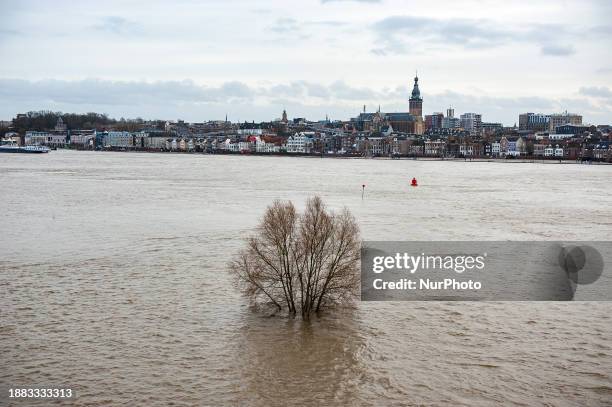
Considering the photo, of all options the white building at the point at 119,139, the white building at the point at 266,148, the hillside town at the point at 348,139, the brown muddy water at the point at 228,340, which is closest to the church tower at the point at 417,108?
the hillside town at the point at 348,139

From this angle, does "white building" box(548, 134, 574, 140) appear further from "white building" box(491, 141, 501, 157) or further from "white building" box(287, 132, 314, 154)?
"white building" box(287, 132, 314, 154)

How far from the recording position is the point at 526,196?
3734 cm

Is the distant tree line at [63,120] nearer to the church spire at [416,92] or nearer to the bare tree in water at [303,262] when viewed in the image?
the church spire at [416,92]

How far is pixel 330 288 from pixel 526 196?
27929 mm

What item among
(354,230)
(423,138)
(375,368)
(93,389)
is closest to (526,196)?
(354,230)

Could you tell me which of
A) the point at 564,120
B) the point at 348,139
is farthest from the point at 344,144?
the point at 564,120

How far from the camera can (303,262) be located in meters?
12.4

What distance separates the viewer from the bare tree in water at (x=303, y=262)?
12141 millimetres

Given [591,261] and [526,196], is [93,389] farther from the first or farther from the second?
[526,196]

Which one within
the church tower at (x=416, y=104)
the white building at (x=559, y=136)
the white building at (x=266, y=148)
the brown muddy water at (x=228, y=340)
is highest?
the church tower at (x=416, y=104)

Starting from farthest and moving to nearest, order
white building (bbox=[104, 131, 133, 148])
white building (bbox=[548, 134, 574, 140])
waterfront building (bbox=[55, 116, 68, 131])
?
1. waterfront building (bbox=[55, 116, 68, 131])
2. white building (bbox=[104, 131, 133, 148])
3. white building (bbox=[548, 134, 574, 140])

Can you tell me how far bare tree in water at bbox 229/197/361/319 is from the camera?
1214 centimetres

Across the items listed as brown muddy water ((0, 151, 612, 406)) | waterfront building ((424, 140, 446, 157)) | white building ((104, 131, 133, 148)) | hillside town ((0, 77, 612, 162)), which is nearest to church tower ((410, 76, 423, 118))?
hillside town ((0, 77, 612, 162))

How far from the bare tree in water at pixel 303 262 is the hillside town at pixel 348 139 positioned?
101504mm
